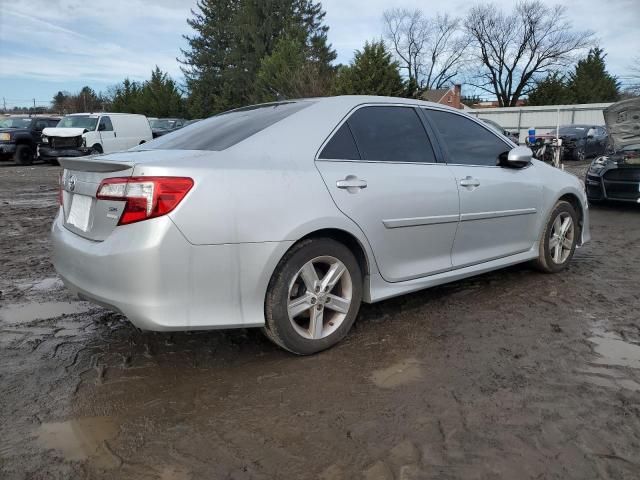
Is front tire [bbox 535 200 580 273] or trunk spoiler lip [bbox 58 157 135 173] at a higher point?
trunk spoiler lip [bbox 58 157 135 173]

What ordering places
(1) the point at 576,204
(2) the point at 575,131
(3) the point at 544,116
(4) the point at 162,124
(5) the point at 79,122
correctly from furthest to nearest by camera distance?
(3) the point at 544,116, (4) the point at 162,124, (2) the point at 575,131, (5) the point at 79,122, (1) the point at 576,204

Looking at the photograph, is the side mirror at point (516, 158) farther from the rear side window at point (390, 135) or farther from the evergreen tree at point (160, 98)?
the evergreen tree at point (160, 98)

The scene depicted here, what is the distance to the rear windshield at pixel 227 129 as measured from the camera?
3.17m

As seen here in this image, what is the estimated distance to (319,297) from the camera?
10.3ft

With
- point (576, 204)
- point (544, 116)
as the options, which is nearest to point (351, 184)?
point (576, 204)

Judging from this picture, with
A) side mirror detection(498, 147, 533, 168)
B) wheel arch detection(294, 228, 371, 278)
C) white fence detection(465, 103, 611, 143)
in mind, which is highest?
white fence detection(465, 103, 611, 143)

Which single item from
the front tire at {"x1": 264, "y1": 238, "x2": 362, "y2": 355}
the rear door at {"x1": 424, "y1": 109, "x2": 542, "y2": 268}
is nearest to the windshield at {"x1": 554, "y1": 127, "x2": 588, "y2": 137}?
the rear door at {"x1": 424, "y1": 109, "x2": 542, "y2": 268}

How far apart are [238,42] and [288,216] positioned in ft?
148

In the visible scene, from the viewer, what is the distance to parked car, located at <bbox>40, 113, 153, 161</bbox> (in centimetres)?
1741

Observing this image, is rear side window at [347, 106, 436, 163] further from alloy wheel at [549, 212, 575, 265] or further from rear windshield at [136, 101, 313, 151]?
alloy wheel at [549, 212, 575, 265]

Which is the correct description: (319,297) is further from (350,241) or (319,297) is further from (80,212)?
(80,212)

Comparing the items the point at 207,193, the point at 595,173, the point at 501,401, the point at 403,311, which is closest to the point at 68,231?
the point at 207,193

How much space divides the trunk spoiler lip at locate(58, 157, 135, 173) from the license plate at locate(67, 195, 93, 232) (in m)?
0.17

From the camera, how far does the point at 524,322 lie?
377 cm
